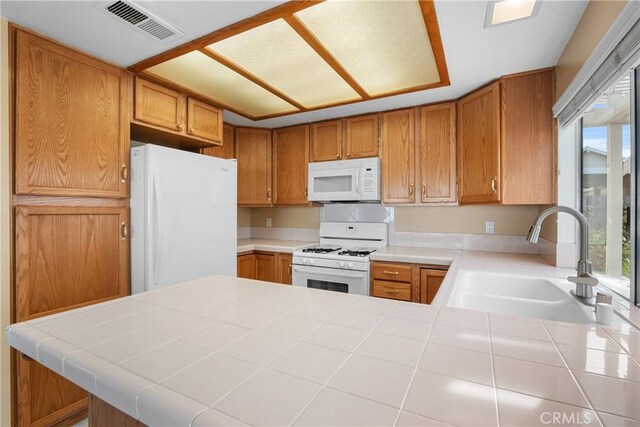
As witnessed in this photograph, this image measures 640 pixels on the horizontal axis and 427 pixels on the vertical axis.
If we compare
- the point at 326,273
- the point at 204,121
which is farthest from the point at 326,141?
the point at 326,273

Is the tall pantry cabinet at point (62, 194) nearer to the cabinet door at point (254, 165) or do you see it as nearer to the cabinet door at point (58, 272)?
the cabinet door at point (58, 272)

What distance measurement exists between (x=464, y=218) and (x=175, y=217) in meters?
2.54

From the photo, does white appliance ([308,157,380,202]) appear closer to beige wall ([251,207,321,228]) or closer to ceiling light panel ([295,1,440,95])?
beige wall ([251,207,321,228])

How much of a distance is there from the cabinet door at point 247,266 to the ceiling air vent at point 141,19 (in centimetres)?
201

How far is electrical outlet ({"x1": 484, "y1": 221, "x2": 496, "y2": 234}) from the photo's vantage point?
269cm

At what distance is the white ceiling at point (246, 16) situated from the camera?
55.9 inches

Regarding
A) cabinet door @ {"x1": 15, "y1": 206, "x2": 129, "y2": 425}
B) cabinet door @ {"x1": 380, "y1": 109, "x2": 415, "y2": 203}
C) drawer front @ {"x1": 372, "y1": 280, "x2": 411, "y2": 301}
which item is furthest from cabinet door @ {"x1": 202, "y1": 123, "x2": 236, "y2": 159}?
drawer front @ {"x1": 372, "y1": 280, "x2": 411, "y2": 301}

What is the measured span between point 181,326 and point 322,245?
254 centimetres

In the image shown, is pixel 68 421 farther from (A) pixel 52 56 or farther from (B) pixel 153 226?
(A) pixel 52 56

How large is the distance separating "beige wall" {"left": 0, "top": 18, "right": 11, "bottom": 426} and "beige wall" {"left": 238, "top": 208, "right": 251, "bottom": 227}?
94.0 inches

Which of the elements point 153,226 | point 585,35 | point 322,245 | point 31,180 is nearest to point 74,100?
point 31,180

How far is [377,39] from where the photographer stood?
1.67 meters

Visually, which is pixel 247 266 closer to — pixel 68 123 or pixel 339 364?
pixel 68 123

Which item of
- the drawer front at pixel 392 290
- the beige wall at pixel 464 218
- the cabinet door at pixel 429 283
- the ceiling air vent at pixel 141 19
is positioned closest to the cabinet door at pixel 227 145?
the ceiling air vent at pixel 141 19
